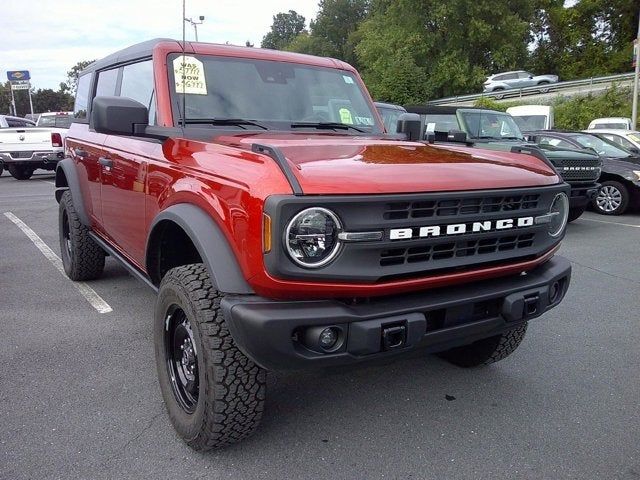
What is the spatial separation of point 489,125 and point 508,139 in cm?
45

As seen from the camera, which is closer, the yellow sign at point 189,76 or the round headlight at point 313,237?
the round headlight at point 313,237

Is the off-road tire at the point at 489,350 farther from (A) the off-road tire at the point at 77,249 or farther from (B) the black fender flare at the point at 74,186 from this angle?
(A) the off-road tire at the point at 77,249

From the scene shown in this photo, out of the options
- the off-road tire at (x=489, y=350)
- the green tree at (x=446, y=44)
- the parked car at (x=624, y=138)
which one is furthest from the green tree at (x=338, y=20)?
the off-road tire at (x=489, y=350)

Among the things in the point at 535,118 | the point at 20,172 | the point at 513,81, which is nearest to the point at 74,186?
the point at 20,172

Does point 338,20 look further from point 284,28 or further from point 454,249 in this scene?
point 454,249

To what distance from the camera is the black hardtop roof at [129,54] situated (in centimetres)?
343

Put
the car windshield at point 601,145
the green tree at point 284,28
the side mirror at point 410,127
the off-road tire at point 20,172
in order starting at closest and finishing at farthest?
1. the side mirror at point 410,127
2. the car windshield at point 601,145
3. the off-road tire at point 20,172
4. the green tree at point 284,28

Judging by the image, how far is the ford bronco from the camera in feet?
6.63

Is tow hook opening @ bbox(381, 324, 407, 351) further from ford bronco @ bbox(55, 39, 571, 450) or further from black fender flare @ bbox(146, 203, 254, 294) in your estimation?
black fender flare @ bbox(146, 203, 254, 294)

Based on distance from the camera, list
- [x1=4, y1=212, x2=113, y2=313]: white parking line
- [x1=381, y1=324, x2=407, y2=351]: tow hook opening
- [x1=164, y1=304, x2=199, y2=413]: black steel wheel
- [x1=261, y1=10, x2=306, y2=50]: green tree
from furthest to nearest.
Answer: [x1=261, y1=10, x2=306, y2=50]: green tree < [x1=4, y1=212, x2=113, y2=313]: white parking line < [x1=164, y1=304, x2=199, y2=413]: black steel wheel < [x1=381, y1=324, x2=407, y2=351]: tow hook opening

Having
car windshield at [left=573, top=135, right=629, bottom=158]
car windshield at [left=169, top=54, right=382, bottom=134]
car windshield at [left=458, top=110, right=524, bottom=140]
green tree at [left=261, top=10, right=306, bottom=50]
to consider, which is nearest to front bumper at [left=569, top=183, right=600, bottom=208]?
car windshield at [left=458, top=110, right=524, bottom=140]

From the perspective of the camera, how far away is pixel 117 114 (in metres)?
2.86

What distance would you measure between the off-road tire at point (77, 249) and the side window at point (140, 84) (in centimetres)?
130

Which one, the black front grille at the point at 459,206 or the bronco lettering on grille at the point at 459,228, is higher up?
the black front grille at the point at 459,206
